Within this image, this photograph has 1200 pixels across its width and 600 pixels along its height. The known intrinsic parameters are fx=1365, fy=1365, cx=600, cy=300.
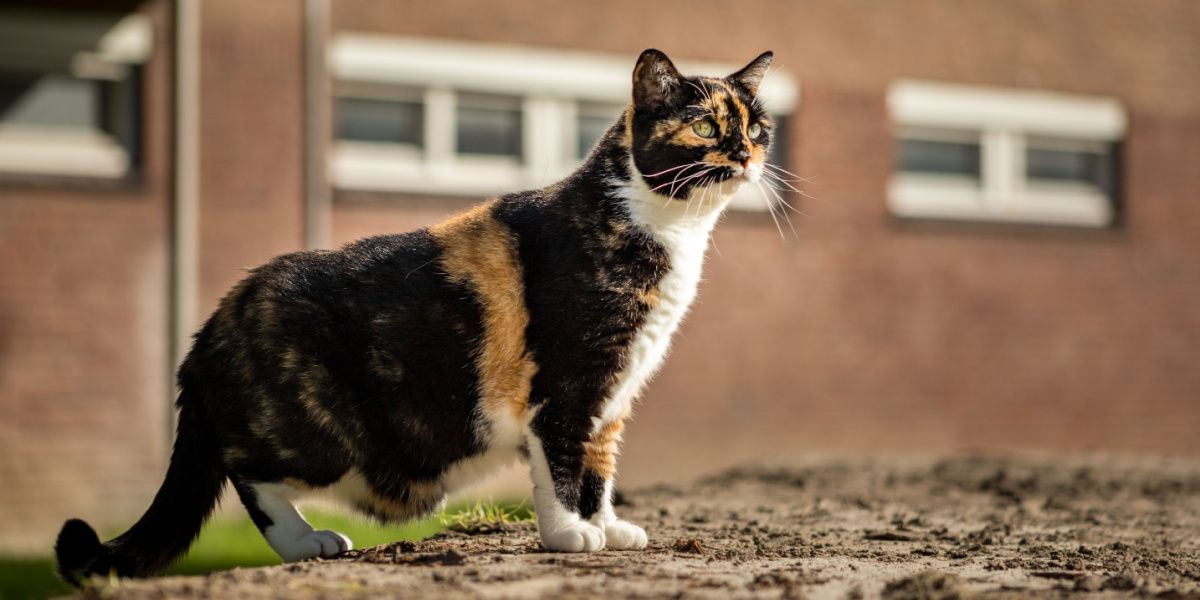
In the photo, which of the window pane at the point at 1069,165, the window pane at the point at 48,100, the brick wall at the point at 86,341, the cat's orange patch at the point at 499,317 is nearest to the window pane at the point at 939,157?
the window pane at the point at 1069,165

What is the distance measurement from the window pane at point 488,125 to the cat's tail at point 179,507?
8448mm

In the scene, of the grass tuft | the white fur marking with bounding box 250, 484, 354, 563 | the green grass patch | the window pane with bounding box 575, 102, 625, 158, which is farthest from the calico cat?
the window pane with bounding box 575, 102, 625, 158

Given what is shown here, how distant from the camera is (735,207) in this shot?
12.9 meters

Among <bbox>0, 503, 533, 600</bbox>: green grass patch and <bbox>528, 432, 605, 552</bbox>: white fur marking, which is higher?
<bbox>528, 432, 605, 552</bbox>: white fur marking

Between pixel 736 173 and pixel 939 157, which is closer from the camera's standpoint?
pixel 736 173

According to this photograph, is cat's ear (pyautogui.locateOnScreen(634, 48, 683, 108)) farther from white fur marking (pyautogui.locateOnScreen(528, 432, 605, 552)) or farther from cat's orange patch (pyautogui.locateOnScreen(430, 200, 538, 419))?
white fur marking (pyautogui.locateOnScreen(528, 432, 605, 552))

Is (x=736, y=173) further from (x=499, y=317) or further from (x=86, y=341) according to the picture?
(x=86, y=341)

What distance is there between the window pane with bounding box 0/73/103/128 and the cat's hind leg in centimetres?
797

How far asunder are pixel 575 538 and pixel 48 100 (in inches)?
335

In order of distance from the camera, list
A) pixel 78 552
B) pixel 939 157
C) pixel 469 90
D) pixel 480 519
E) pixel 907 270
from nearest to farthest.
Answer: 1. pixel 78 552
2. pixel 480 519
3. pixel 469 90
4. pixel 907 270
5. pixel 939 157

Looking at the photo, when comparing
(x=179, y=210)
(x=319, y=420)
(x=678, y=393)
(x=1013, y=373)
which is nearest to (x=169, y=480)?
(x=319, y=420)

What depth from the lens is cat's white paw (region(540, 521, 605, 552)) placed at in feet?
12.9

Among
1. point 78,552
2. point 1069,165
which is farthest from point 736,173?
point 1069,165

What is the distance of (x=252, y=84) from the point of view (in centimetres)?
1138
